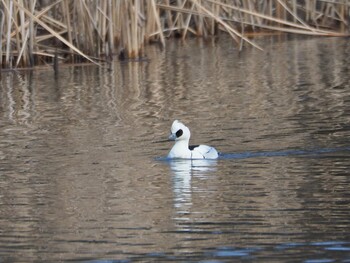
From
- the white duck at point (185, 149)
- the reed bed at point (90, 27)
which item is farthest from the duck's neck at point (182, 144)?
the reed bed at point (90, 27)

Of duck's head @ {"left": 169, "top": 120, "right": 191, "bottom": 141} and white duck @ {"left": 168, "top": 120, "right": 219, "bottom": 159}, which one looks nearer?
white duck @ {"left": 168, "top": 120, "right": 219, "bottom": 159}

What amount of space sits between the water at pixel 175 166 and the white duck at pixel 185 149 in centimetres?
9

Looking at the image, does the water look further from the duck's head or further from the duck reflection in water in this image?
the duck's head

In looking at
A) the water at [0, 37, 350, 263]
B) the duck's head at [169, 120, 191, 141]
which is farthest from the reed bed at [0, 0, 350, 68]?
the duck's head at [169, 120, 191, 141]

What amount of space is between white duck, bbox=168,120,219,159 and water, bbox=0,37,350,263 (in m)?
0.09

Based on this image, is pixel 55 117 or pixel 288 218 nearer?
pixel 288 218

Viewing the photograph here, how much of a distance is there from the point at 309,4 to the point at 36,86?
676 centimetres

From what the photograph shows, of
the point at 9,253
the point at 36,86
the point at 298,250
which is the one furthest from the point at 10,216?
the point at 36,86

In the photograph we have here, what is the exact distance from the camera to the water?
6898mm

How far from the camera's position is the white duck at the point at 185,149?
9914 millimetres

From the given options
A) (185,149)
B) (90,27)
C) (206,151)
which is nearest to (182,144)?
(185,149)

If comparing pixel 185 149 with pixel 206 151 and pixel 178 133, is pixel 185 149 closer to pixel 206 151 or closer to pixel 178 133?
pixel 178 133

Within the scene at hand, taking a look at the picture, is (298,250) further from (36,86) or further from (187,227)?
(36,86)

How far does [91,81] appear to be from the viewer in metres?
16.2
